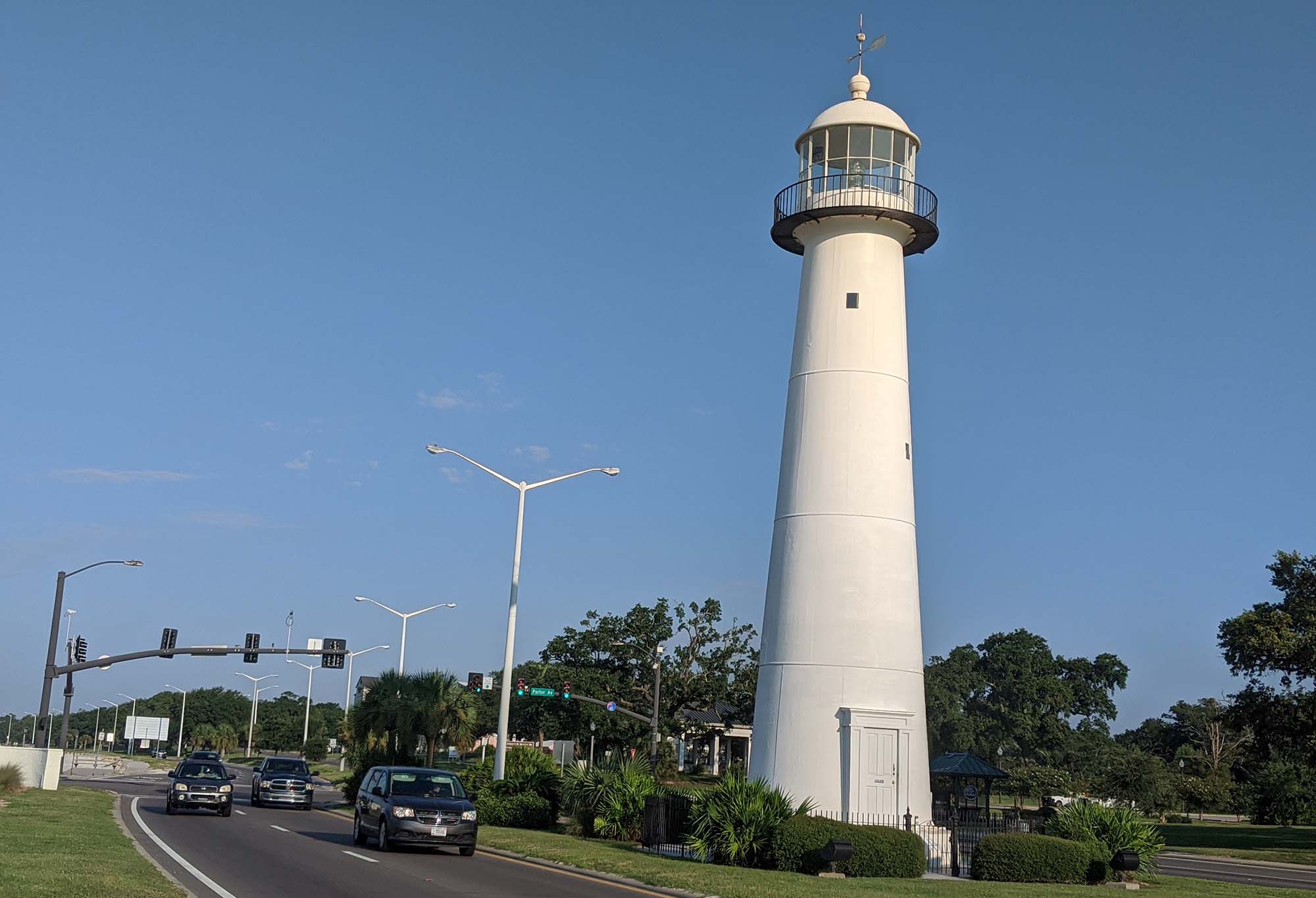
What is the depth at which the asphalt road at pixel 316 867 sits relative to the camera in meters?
17.2

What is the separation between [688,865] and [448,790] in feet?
17.8

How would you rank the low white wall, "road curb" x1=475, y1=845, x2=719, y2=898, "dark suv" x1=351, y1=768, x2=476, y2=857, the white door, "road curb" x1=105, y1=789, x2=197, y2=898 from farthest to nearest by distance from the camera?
the low white wall, the white door, "dark suv" x1=351, y1=768, x2=476, y2=857, "road curb" x1=475, y1=845, x2=719, y2=898, "road curb" x1=105, y1=789, x2=197, y2=898

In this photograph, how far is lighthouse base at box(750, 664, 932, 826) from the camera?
27.1 metres

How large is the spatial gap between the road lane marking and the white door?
298 inches

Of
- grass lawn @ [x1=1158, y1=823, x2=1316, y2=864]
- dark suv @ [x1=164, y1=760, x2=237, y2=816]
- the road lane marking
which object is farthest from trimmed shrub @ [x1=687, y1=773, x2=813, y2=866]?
dark suv @ [x1=164, y1=760, x2=237, y2=816]

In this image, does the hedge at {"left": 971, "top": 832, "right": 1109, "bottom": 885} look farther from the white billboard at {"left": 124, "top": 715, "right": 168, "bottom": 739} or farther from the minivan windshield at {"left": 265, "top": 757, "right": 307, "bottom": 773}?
the white billboard at {"left": 124, "top": 715, "right": 168, "bottom": 739}

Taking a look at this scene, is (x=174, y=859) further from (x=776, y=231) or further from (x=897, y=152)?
(x=897, y=152)

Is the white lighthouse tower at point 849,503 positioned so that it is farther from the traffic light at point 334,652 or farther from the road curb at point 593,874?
the traffic light at point 334,652

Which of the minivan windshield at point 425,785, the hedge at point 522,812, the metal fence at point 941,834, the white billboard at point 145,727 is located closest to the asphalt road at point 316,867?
the minivan windshield at point 425,785

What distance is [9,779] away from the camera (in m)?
38.3

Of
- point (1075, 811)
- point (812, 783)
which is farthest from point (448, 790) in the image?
point (1075, 811)

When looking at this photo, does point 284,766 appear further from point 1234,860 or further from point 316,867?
point 1234,860

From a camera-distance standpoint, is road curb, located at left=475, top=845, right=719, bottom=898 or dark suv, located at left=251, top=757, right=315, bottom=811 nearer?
road curb, located at left=475, top=845, right=719, bottom=898

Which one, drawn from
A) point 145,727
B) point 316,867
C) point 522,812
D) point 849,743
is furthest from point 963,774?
point 145,727
